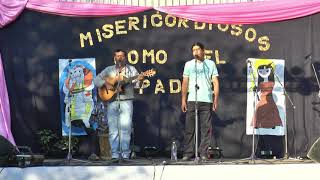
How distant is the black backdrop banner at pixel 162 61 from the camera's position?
985 cm

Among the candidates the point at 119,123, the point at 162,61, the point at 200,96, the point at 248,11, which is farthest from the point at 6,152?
the point at 248,11

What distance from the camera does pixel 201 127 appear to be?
350 inches

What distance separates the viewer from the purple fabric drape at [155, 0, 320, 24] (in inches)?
385

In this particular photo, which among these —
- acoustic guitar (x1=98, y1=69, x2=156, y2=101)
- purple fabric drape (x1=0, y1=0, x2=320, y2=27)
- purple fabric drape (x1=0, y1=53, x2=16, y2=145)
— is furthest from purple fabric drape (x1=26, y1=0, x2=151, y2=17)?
acoustic guitar (x1=98, y1=69, x2=156, y2=101)

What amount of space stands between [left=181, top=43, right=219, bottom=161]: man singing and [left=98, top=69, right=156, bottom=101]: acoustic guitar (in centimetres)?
62

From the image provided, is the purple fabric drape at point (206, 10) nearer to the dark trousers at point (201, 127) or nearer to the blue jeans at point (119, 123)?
the dark trousers at point (201, 127)

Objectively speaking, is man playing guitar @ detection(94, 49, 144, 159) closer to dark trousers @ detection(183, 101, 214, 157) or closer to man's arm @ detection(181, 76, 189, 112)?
man's arm @ detection(181, 76, 189, 112)

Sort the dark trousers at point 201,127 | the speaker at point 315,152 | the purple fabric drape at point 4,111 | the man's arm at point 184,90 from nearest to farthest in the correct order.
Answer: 1. the speaker at point 315,152
2. the dark trousers at point 201,127
3. the man's arm at point 184,90
4. the purple fabric drape at point 4,111

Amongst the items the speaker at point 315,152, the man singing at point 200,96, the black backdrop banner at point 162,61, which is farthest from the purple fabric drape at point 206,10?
the speaker at point 315,152

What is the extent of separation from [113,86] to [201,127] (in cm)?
150

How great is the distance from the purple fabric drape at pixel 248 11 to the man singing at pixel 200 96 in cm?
119

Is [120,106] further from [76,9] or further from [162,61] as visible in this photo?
[76,9]

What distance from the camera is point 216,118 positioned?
32.6ft

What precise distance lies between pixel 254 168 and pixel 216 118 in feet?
7.51
